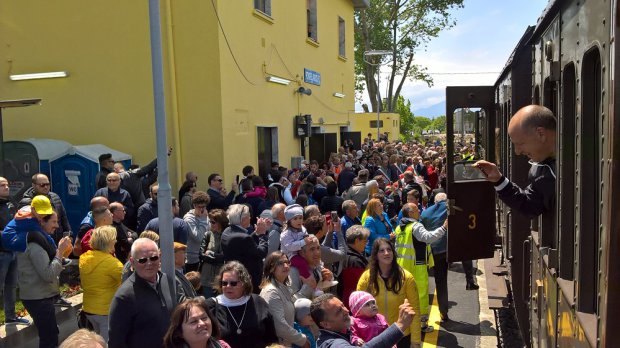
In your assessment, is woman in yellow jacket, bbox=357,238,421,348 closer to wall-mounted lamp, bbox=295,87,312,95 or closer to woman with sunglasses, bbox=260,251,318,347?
woman with sunglasses, bbox=260,251,318,347

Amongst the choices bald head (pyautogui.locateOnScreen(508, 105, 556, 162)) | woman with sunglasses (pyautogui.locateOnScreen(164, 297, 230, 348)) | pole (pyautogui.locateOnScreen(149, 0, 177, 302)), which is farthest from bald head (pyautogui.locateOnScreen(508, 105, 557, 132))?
pole (pyautogui.locateOnScreen(149, 0, 177, 302))

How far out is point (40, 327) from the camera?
19.0 feet

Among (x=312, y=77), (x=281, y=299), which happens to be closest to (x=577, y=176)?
(x=281, y=299)

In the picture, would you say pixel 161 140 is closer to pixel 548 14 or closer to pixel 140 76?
pixel 548 14

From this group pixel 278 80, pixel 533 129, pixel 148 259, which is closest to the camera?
pixel 533 129

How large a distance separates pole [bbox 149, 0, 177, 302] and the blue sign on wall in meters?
12.7

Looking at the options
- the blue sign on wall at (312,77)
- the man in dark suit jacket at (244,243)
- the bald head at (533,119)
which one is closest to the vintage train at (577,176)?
the bald head at (533,119)

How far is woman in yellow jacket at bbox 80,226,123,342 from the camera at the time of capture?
16.8 ft

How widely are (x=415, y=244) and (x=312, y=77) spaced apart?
36.5 feet

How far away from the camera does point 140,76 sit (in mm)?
10852

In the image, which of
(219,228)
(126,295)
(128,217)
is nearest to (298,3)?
(128,217)

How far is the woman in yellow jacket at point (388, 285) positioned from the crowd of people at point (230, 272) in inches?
0.4

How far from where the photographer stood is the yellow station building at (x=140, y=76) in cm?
1062

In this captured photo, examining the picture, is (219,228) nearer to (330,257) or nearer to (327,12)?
(330,257)
